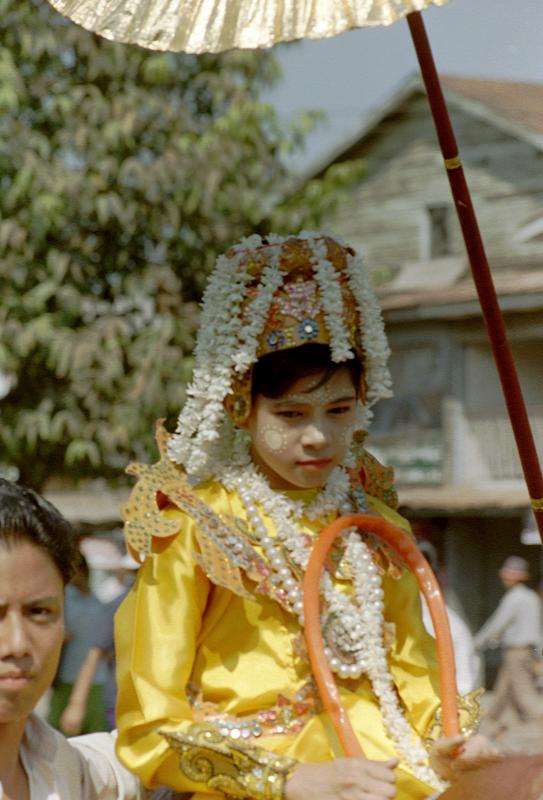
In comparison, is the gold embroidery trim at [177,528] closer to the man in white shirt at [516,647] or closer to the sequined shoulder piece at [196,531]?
the sequined shoulder piece at [196,531]

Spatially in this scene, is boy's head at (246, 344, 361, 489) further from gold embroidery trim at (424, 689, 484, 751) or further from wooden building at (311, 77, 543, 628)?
wooden building at (311, 77, 543, 628)

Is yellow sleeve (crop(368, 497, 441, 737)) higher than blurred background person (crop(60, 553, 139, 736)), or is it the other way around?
blurred background person (crop(60, 553, 139, 736))

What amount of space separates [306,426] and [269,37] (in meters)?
0.80

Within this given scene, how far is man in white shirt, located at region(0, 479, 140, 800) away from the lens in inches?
94.1

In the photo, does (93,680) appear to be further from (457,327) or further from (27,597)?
(457,327)

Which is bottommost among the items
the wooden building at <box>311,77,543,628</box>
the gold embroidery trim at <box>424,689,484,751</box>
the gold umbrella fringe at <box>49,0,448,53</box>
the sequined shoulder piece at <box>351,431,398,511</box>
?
the gold embroidery trim at <box>424,689,484,751</box>

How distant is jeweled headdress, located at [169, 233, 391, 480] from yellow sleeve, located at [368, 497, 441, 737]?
1.45ft

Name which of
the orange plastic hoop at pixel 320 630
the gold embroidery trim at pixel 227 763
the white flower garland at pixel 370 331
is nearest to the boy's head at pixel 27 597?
the gold embroidery trim at pixel 227 763

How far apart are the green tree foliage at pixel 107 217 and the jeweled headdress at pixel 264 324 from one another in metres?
6.16

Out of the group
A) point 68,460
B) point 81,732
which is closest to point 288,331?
point 81,732

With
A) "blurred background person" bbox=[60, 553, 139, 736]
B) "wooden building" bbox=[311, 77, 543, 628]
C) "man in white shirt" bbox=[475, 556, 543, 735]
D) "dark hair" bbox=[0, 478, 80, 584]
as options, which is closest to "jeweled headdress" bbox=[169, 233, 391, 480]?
"dark hair" bbox=[0, 478, 80, 584]

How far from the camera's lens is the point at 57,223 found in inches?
379

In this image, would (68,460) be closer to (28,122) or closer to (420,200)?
(28,122)

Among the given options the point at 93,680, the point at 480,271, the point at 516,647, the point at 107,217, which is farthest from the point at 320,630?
the point at 516,647
